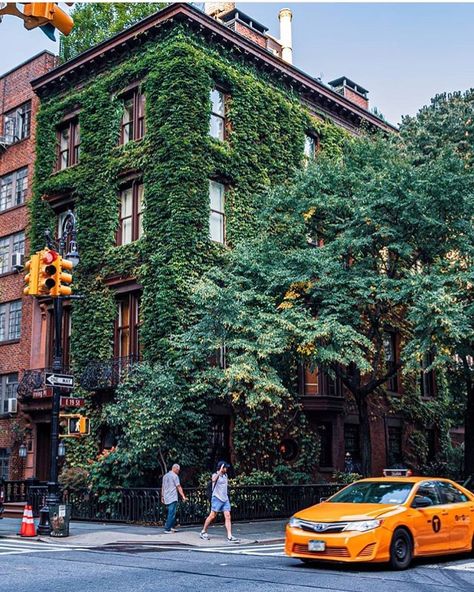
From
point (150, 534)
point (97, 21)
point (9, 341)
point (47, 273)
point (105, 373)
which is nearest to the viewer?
point (47, 273)

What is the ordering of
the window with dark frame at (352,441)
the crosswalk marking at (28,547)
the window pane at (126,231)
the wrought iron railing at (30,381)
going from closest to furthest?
1. the crosswalk marking at (28,547)
2. the window pane at (126,231)
3. the wrought iron railing at (30,381)
4. the window with dark frame at (352,441)

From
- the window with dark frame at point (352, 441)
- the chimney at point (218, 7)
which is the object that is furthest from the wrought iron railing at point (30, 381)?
the chimney at point (218, 7)

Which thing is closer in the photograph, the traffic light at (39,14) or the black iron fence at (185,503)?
the traffic light at (39,14)

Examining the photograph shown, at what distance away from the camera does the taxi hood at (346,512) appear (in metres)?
11.6

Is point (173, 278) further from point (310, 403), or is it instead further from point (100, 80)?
point (100, 80)

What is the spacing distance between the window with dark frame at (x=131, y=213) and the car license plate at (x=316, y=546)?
59.4 ft

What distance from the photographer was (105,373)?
1075 inches

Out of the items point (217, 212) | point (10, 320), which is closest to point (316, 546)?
point (217, 212)

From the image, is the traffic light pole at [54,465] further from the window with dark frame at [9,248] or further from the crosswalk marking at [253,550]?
the window with dark frame at [9,248]

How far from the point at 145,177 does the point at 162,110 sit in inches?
95.3

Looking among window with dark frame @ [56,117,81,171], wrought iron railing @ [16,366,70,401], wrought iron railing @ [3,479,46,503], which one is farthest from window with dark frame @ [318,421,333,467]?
window with dark frame @ [56,117,81,171]

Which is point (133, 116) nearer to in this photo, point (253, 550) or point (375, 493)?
point (253, 550)

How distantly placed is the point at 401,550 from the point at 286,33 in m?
35.2

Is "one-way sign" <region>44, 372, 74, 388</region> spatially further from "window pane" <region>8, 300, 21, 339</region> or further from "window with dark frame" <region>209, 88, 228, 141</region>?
"window pane" <region>8, 300, 21, 339</region>
